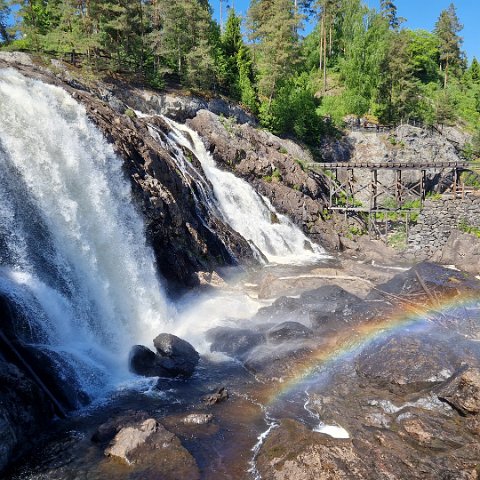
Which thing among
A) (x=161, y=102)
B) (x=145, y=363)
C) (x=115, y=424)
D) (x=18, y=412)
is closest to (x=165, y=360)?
(x=145, y=363)

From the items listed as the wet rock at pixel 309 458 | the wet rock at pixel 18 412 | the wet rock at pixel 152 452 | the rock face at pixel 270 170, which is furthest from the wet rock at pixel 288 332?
the rock face at pixel 270 170

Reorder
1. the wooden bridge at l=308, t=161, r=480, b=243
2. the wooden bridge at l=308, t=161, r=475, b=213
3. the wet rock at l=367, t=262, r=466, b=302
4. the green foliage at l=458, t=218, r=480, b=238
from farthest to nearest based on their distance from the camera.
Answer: the wooden bridge at l=308, t=161, r=475, b=213 → the wooden bridge at l=308, t=161, r=480, b=243 → the green foliage at l=458, t=218, r=480, b=238 → the wet rock at l=367, t=262, r=466, b=302

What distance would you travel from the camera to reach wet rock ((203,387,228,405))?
1105cm

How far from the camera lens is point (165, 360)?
12.7 meters

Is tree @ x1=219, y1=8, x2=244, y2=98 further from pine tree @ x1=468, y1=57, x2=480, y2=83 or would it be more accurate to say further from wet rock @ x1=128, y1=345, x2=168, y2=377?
pine tree @ x1=468, y1=57, x2=480, y2=83

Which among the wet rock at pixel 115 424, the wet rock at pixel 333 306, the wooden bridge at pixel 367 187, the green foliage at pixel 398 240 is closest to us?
the wet rock at pixel 115 424

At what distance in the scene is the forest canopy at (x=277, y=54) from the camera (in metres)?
32.7

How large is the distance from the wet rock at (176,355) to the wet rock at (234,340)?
40.7 inches

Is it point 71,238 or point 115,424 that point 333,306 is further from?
point 71,238

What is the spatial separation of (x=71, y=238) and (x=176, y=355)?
19.9 ft

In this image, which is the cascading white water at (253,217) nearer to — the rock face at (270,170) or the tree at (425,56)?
the rock face at (270,170)

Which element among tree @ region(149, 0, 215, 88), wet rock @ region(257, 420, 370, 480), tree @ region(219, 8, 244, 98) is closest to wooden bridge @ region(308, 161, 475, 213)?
tree @ region(149, 0, 215, 88)

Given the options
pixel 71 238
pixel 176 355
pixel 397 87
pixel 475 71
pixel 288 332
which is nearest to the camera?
pixel 176 355

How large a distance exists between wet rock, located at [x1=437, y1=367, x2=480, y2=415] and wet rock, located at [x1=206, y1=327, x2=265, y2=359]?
5824 mm
